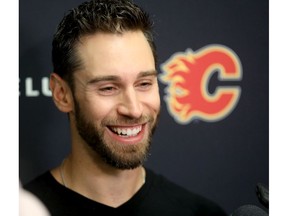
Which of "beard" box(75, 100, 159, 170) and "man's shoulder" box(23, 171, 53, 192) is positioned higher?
"beard" box(75, 100, 159, 170)

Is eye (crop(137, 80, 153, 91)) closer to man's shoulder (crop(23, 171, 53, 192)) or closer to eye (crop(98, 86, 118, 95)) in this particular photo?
eye (crop(98, 86, 118, 95))

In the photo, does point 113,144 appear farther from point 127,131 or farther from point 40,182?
point 40,182

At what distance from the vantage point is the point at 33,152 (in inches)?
37.3

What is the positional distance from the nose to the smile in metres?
0.03

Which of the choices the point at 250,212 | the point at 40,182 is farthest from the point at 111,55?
the point at 250,212

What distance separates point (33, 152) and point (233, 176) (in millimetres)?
443

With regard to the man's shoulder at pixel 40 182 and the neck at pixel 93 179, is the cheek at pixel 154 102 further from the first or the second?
the man's shoulder at pixel 40 182

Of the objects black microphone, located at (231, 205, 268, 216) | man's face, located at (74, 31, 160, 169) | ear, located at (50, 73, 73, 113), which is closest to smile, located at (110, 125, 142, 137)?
man's face, located at (74, 31, 160, 169)

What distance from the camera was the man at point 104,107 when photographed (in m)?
0.88

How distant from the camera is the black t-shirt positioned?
36.9 inches

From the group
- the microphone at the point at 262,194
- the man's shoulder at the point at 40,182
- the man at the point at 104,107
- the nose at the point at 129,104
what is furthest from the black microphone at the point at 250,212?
the man's shoulder at the point at 40,182

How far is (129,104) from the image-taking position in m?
0.88
